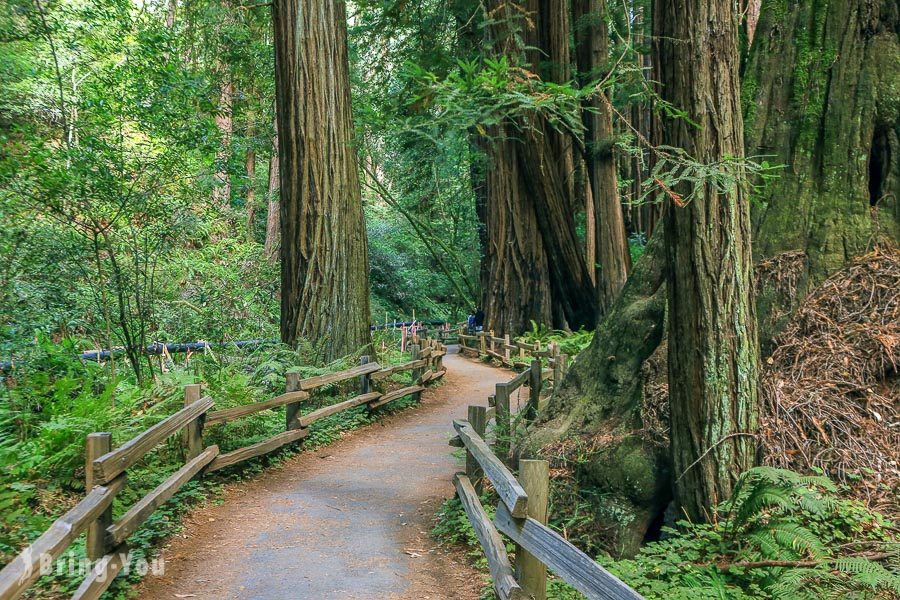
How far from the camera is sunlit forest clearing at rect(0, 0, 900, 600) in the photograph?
5.12 meters

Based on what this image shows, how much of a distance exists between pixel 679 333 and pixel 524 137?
13.8m

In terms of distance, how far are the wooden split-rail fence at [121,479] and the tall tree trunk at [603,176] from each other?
927 cm

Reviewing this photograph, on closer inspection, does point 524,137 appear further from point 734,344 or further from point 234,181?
point 734,344

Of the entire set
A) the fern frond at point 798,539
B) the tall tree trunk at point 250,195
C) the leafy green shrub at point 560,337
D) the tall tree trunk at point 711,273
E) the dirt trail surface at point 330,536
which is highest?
the tall tree trunk at point 250,195

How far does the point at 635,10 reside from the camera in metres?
19.8

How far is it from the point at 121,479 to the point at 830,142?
6930 millimetres

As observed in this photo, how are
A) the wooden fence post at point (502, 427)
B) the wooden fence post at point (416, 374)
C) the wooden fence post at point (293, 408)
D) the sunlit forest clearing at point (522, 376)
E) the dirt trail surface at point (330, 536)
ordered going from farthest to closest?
the wooden fence post at point (416, 374)
the wooden fence post at point (293, 408)
the wooden fence post at point (502, 427)
the dirt trail surface at point (330, 536)
the sunlit forest clearing at point (522, 376)

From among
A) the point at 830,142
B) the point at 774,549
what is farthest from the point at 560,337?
the point at 774,549

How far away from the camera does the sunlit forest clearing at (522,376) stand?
5117mm

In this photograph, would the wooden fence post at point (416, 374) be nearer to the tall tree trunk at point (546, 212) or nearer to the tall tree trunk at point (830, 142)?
the tall tree trunk at point (546, 212)

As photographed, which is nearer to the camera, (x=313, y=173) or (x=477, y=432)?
(x=477, y=432)

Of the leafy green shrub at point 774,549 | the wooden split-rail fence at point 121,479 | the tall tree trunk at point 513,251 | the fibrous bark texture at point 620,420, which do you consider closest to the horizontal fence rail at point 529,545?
the leafy green shrub at point 774,549

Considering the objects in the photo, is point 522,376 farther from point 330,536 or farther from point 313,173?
point 313,173

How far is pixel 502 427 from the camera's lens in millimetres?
8656
